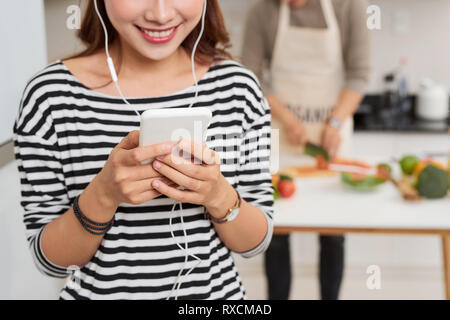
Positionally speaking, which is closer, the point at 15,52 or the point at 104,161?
the point at 104,161

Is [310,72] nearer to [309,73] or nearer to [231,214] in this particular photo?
[309,73]

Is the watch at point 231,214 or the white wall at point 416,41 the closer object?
the watch at point 231,214

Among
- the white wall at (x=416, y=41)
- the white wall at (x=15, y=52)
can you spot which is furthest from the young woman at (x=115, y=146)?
the white wall at (x=416, y=41)

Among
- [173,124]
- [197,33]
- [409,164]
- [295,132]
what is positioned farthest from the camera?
[295,132]

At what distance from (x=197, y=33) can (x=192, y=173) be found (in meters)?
0.28

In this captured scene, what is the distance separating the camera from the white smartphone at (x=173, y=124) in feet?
1.57

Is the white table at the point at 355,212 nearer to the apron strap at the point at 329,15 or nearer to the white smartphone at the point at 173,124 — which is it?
the apron strap at the point at 329,15

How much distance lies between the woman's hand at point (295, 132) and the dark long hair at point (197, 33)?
92 centimetres

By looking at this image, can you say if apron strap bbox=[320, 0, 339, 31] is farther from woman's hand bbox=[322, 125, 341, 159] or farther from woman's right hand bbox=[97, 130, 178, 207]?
woman's right hand bbox=[97, 130, 178, 207]

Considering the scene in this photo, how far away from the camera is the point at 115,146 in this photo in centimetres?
65

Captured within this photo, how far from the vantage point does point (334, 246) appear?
5.58 feet

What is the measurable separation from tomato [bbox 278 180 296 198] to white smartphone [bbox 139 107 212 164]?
0.81m

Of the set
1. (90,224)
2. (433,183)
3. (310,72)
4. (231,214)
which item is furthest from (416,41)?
(90,224)
